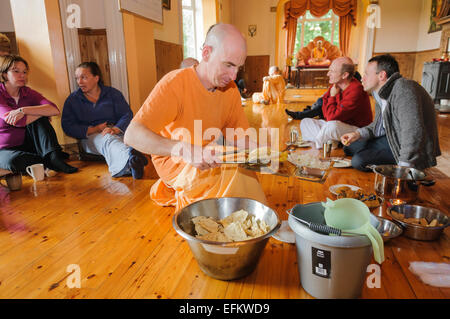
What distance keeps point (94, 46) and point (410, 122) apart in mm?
3026

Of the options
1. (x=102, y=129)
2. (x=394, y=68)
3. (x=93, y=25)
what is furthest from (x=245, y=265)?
(x=93, y=25)

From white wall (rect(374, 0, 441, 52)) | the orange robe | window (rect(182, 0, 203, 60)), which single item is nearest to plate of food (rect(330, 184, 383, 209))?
the orange robe

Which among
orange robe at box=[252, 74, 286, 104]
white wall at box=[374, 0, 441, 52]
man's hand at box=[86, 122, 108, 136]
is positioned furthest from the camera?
white wall at box=[374, 0, 441, 52]

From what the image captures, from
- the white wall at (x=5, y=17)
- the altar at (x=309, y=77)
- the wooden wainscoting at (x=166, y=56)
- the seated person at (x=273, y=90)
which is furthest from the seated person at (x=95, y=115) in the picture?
the altar at (x=309, y=77)

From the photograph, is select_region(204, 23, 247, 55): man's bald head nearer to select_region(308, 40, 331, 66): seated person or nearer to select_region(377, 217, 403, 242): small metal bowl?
select_region(377, 217, 403, 242): small metal bowl

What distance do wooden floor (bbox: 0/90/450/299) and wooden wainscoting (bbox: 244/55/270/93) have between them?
9311mm

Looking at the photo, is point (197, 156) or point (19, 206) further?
point (19, 206)

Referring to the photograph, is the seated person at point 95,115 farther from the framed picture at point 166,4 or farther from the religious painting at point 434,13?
the religious painting at point 434,13

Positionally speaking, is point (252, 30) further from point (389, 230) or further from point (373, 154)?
point (389, 230)

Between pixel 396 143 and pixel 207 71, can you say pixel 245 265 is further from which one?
pixel 396 143

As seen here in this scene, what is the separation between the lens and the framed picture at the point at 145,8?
10.8 feet

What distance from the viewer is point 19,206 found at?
6.64 ft

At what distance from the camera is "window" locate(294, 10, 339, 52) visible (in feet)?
37.6
